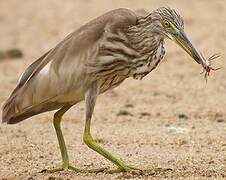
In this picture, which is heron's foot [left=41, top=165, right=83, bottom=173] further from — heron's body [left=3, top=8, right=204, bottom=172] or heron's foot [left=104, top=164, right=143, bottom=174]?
heron's foot [left=104, top=164, right=143, bottom=174]

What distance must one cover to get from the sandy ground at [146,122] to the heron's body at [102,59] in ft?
1.93

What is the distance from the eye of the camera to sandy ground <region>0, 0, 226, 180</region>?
7.87m

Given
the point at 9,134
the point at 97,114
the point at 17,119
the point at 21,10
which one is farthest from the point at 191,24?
the point at 17,119

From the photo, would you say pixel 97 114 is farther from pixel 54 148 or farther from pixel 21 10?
pixel 21 10

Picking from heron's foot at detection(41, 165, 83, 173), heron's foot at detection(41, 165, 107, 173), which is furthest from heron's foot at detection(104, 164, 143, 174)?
heron's foot at detection(41, 165, 83, 173)

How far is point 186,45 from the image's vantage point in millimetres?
7281

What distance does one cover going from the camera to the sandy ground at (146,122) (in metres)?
7.87

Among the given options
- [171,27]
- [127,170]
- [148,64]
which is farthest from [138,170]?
[171,27]

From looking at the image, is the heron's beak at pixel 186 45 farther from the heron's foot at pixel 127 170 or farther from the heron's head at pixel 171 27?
the heron's foot at pixel 127 170

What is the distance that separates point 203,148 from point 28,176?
6.40ft

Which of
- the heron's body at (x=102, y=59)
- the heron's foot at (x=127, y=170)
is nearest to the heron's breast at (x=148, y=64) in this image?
the heron's body at (x=102, y=59)

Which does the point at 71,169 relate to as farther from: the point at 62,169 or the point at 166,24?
the point at 166,24

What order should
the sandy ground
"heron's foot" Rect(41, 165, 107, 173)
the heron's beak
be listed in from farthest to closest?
1. the sandy ground
2. "heron's foot" Rect(41, 165, 107, 173)
3. the heron's beak

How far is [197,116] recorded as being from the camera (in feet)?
34.0
